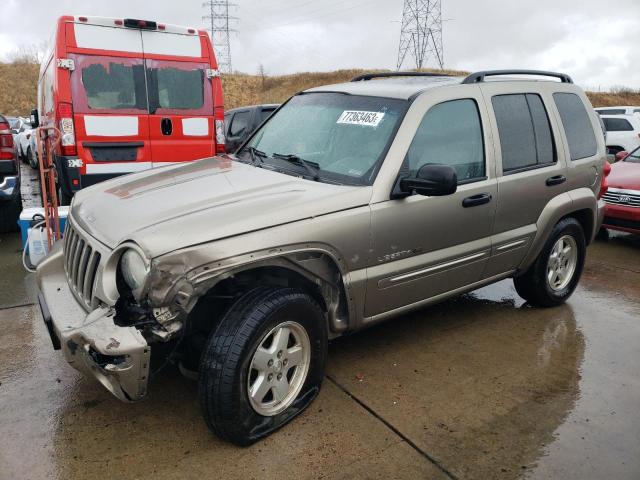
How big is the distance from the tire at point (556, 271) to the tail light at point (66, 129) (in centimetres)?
488

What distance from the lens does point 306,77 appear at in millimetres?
46875

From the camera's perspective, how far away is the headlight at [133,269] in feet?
8.17

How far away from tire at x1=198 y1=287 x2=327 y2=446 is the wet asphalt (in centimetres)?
13

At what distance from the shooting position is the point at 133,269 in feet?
8.41

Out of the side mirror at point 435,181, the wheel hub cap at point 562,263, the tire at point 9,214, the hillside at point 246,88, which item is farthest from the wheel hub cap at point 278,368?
the hillside at point 246,88

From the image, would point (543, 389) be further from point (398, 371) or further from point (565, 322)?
point (565, 322)

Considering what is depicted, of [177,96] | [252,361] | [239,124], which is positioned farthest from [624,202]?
[239,124]

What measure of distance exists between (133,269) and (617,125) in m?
15.9

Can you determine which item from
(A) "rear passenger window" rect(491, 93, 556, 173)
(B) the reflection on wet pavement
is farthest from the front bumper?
(A) "rear passenger window" rect(491, 93, 556, 173)

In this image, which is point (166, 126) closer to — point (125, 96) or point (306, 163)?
point (125, 96)

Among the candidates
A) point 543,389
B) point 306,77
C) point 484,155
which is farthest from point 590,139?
point 306,77

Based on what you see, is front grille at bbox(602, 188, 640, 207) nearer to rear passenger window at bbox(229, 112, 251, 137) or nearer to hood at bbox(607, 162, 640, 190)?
hood at bbox(607, 162, 640, 190)

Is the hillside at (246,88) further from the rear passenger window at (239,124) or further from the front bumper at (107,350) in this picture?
the front bumper at (107,350)

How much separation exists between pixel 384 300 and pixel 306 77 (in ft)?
150
